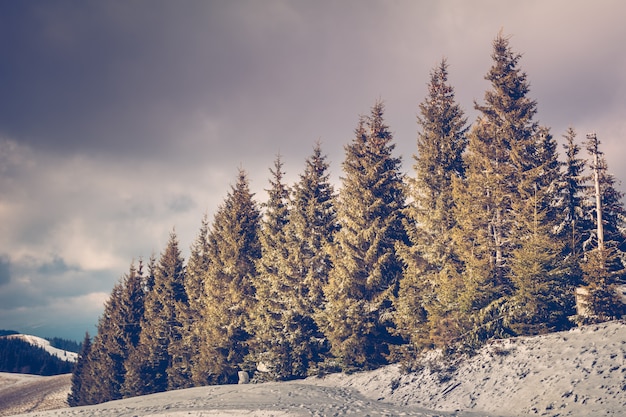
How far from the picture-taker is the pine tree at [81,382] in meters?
43.9

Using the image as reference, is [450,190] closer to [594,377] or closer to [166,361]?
[594,377]

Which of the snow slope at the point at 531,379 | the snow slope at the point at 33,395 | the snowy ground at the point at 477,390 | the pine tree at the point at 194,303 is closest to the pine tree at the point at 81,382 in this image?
the snow slope at the point at 33,395

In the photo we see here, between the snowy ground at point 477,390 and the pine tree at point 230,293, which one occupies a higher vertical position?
the pine tree at point 230,293

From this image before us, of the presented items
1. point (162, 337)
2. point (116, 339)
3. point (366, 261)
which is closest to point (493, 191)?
point (366, 261)

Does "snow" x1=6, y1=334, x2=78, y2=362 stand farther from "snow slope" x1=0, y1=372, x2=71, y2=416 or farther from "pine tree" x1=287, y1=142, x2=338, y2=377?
"pine tree" x1=287, y1=142, x2=338, y2=377

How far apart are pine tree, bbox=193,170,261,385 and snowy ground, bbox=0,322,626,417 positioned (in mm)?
7334

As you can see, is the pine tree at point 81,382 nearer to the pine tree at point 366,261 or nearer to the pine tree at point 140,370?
the pine tree at point 140,370

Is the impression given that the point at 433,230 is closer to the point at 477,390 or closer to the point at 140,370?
the point at 477,390

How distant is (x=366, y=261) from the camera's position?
2467cm

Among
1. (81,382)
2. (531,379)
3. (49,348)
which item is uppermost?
(531,379)

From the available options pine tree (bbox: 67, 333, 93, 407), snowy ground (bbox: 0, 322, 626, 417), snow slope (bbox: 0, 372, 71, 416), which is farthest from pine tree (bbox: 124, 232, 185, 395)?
snow slope (bbox: 0, 372, 71, 416)

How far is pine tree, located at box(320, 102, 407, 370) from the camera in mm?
23719

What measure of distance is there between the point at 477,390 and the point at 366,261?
8.97m

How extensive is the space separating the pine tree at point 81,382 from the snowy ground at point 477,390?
23240 millimetres
